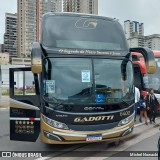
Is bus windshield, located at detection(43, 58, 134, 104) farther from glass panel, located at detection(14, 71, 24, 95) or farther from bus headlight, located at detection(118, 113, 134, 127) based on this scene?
glass panel, located at detection(14, 71, 24, 95)

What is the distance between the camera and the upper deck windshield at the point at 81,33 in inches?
293

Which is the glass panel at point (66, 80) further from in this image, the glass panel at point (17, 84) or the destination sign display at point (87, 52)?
the glass panel at point (17, 84)

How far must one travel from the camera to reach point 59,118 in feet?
22.0

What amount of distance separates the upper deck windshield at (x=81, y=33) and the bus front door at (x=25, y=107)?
1.07 m

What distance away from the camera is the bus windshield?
689 centimetres

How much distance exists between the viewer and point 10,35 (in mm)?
95750

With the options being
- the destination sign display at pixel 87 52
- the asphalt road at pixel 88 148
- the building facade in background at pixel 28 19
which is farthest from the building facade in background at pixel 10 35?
the destination sign display at pixel 87 52

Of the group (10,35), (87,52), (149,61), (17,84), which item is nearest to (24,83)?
(17,84)

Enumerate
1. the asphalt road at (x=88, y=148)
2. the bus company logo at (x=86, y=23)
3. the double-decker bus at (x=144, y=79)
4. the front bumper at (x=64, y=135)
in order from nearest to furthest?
the front bumper at (x=64, y=135), the asphalt road at (x=88, y=148), the bus company logo at (x=86, y=23), the double-decker bus at (x=144, y=79)

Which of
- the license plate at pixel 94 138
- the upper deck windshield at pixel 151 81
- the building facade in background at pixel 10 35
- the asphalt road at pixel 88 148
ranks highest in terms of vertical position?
the building facade in background at pixel 10 35

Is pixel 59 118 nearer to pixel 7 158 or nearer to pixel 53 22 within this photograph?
pixel 7 158

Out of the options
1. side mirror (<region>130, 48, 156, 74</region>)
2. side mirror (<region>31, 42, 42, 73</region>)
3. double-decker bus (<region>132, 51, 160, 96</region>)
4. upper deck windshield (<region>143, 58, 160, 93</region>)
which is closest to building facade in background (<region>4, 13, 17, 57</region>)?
double-decker bus (<region>132, 51, 160, 96</region>)

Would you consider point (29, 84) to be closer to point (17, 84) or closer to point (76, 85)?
point (17, 84)

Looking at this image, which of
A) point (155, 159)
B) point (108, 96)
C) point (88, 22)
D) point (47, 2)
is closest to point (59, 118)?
point (108, 96)
